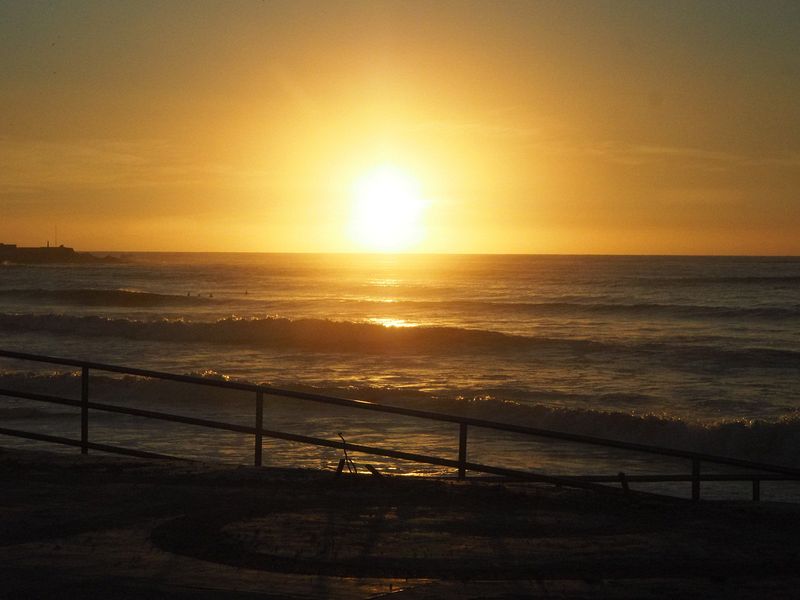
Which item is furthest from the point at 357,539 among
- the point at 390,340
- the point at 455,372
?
the point at 390,340

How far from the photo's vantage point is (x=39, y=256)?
155000 millimetres

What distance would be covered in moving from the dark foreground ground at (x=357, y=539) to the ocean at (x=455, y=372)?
22.4 ft

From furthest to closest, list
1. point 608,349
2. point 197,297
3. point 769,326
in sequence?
point 197,297
point 769,326
point 608,349

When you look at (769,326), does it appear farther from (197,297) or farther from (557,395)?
(197,297)

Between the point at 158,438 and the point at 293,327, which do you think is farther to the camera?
the point at 293,327

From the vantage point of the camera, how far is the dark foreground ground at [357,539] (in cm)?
462

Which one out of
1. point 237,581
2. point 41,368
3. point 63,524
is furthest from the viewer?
point 41,368

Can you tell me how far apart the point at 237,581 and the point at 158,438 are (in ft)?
38.2

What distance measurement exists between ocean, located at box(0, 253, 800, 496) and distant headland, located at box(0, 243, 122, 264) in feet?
301

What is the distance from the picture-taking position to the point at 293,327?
42688 millimetres

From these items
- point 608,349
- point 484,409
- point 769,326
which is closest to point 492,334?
point 608,349

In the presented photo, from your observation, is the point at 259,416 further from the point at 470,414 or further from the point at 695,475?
the point at 470,414

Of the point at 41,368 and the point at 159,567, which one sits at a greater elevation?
the point at 159,567

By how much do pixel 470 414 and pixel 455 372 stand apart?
8.80 m
